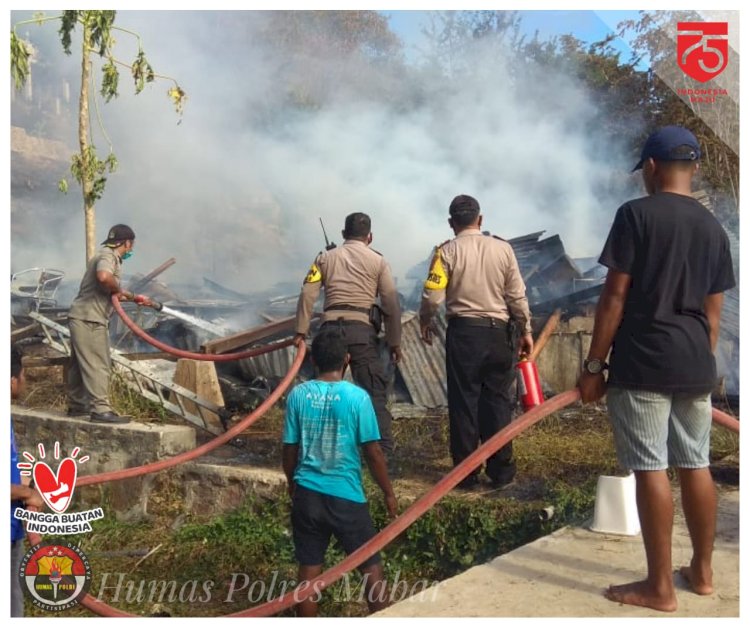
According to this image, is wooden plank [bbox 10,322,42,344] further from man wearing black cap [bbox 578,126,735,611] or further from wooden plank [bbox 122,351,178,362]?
man wearing black cap [bbox 578,126,735,611]

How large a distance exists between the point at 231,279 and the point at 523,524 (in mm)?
7747

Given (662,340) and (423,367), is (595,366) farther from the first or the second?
(423,367)

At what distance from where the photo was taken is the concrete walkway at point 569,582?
3.09 metres

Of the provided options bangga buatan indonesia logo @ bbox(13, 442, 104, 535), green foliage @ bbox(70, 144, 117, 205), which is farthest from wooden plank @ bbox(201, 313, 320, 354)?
bangga buatan indonesia logo @ bbox(13, 442, 104, 535)

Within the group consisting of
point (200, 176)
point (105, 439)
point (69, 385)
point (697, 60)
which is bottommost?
point (105, 439)

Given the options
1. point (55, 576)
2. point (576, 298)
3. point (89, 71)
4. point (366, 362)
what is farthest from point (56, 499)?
point (576, 298)

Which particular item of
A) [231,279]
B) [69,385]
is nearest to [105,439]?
[69,385]

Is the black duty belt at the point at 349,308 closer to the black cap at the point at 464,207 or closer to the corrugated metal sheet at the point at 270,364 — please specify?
the black cap at the point at 464,207

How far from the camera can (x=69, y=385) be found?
6.34m

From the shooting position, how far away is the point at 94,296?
6129 mm

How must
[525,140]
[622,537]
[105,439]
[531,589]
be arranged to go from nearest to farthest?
1. [531,589]
2. [622,537]
3. [105,439]
4. [525,140]

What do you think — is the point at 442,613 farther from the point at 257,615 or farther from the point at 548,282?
the point at 548,282

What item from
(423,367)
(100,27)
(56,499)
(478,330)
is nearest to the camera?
(56,499)

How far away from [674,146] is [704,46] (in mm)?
1595
